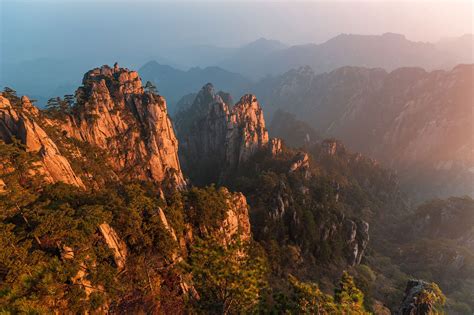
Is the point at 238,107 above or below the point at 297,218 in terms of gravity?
above

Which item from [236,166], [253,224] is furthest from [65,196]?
[236,166]

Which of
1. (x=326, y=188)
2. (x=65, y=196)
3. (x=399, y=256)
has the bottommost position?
(x=399, y=256)

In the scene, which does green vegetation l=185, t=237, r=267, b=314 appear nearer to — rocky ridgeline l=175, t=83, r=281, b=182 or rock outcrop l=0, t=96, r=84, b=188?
rock outcrop l=0, t=96, r=84, b=188

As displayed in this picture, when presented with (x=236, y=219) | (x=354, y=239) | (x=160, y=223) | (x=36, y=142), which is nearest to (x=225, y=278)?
(x=160, y=223)

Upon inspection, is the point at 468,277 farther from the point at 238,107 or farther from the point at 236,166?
the point at 238,107

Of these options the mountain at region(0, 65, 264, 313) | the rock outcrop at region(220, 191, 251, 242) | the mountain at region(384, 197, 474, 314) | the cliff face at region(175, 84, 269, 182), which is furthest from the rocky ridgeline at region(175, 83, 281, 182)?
the mountain at region(0, 65, 264, 313)

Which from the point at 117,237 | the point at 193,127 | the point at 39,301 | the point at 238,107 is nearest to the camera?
the point at 39,301

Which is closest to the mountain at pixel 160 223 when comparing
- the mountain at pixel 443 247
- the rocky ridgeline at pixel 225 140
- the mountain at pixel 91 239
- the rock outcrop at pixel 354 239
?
the mountain at pixel 91 239

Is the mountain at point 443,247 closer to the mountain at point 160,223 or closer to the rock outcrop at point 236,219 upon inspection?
the mountain at point 160,223
